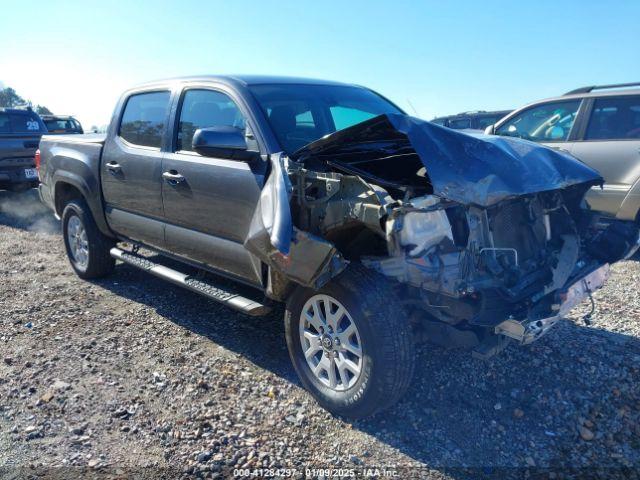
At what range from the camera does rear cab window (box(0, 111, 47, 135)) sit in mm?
10523

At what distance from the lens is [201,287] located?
3.98 metres

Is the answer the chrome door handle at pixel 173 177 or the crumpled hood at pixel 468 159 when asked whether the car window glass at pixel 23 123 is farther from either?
the crumpled hood at pixel 468 159

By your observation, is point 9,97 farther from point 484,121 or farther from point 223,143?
point 223,143

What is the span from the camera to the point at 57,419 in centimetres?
313

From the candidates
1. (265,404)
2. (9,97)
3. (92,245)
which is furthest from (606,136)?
(9,97)

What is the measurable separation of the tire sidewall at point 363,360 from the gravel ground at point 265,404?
0.12m

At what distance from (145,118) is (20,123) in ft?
25.4

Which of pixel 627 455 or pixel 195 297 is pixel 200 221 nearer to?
pixel 195 297

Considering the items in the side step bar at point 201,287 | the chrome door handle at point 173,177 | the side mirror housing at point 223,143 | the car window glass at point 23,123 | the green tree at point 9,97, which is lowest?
the green tree at point 9,97

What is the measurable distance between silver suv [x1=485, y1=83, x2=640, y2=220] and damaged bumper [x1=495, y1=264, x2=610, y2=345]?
332cm

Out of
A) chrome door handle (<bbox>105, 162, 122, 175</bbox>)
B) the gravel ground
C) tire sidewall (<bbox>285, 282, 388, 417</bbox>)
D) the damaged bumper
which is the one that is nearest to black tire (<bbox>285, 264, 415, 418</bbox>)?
tire sidewall (<bbox>285, 282, 388, 417</bbox>)

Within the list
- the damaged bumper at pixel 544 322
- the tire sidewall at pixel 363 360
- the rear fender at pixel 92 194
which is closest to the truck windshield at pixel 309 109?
the tire sidewall at pixel 363 360

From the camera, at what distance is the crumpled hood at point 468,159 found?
106 inches

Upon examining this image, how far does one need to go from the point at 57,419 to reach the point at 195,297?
2.01 metres
